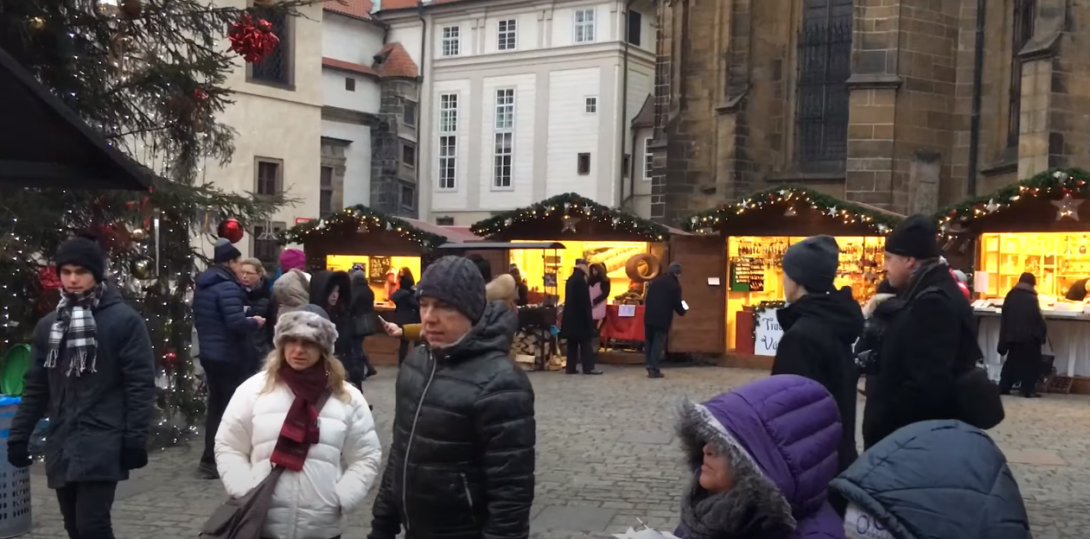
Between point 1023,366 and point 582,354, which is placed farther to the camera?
point 582,354

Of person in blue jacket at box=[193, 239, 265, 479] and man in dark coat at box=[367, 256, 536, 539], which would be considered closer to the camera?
man in dark coat at box=[367, 256, 536, 539]

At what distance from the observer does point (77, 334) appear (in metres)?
5.07

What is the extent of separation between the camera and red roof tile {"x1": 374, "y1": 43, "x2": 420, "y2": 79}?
5031cm

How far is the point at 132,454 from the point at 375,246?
50.0ft

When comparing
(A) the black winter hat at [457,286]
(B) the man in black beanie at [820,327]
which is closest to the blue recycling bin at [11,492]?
(A) the black winter hat at [457,286]

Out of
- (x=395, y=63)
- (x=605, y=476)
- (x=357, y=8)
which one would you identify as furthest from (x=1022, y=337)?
(x=357, y=8)

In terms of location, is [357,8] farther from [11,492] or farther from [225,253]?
[11,492]

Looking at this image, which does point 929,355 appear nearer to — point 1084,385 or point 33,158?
point 33,158

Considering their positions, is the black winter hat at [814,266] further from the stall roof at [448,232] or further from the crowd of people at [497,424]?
the stall roof at [448,232]

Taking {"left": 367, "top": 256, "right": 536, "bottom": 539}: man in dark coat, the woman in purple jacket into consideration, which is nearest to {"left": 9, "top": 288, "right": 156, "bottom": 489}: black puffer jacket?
{"left": 367, "top": 256, "right": 536, "bottom": 539}: man in dark coat

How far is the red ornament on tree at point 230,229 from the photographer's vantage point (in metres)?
10.2

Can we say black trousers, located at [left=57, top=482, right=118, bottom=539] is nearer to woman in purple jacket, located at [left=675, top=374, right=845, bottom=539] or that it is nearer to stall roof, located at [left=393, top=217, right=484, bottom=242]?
woman in purple jacket, located at [left=675, top=374, right=845, bottom=539]

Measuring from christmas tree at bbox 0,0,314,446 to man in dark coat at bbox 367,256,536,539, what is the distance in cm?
565

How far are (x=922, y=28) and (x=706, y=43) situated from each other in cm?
540
